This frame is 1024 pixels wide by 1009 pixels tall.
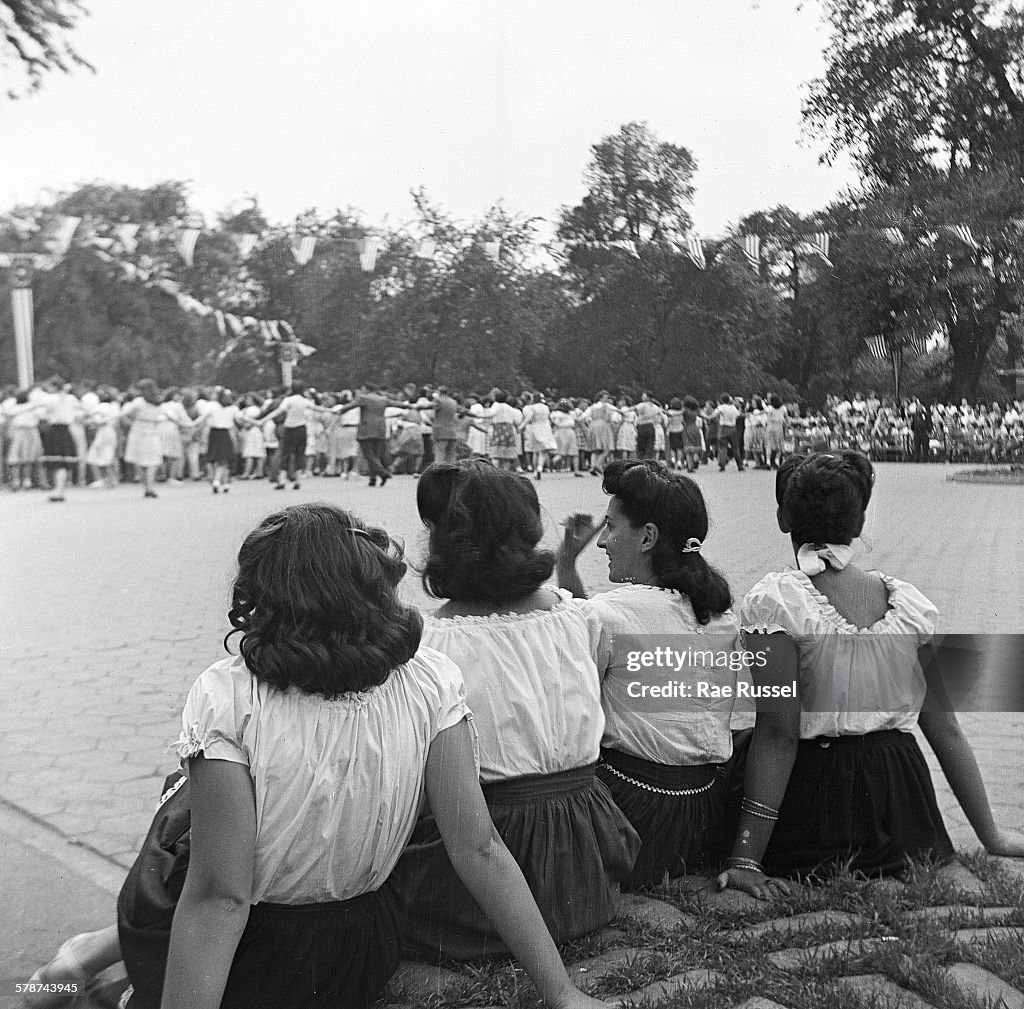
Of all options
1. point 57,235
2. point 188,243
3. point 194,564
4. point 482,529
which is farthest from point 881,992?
point 194,564

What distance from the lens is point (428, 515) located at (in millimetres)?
2748

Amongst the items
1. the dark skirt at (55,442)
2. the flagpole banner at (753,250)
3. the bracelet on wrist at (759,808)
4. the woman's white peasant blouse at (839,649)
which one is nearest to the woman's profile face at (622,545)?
the woman's white peasant blouse at (839,649)

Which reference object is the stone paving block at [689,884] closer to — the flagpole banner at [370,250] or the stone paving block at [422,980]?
the stone paving block at [422,980]

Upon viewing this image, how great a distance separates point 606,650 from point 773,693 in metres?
0.45

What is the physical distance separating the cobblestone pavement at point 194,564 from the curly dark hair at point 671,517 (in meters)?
0.19

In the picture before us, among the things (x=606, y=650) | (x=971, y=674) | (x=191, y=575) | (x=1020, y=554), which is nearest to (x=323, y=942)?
(x=606, y=650)

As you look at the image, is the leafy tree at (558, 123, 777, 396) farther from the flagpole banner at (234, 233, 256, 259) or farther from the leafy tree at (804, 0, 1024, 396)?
the flagpole banner at (234, 233, 256, 259)

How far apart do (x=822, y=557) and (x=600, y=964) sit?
45.8 inches

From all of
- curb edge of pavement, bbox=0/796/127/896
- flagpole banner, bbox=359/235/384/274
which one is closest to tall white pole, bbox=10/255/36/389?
flagpole banner, bbox=359/235/384/274

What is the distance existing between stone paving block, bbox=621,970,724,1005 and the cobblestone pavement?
3.50 ft

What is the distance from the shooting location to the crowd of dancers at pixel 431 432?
10.8ft

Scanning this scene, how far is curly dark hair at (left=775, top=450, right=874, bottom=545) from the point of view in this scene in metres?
3.18

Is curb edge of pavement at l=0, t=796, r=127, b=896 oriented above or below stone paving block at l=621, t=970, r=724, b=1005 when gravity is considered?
below

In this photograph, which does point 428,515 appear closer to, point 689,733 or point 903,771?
point 689,733
